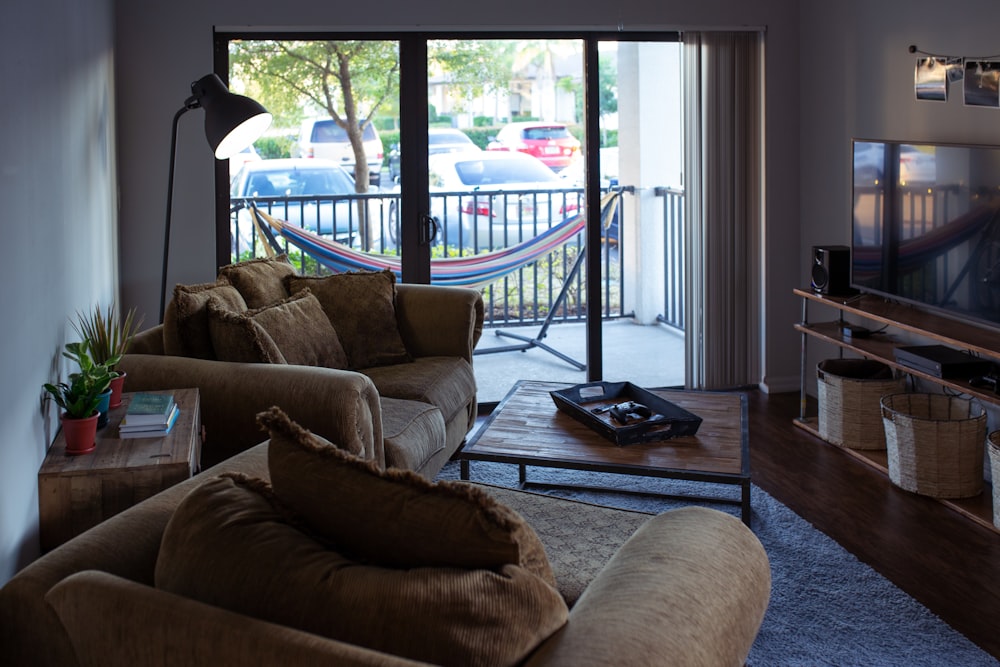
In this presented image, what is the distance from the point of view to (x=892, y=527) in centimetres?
347

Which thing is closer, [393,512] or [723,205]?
[393,512]

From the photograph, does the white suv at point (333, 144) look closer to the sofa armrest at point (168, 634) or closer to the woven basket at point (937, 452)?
the woven basket at point (937, 452)

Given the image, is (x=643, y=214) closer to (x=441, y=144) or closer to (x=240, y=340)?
(x=441, y=144)

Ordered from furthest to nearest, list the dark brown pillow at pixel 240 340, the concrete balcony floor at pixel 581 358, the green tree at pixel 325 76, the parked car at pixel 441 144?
the concrete balcony floor at pixel 581 358 < the parked car at pixel 441 144 < the green tree at pixel 325 76 < the dark brown pillow at pixel 240 340

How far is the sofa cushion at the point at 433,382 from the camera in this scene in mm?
3656

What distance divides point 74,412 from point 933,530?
8.52 feet

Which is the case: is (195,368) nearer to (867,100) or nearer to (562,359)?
(562,359)

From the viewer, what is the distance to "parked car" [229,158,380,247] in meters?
4.88

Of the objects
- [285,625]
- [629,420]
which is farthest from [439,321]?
[285,625]

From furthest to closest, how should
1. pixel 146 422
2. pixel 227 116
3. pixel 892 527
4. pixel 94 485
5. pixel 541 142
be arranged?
pixel 541 142, pixel 227 116, pixel 892 527, pixel 146 422, pixel 94 485

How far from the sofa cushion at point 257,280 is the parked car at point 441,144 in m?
1.06

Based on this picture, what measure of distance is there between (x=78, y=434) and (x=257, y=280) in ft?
4.71

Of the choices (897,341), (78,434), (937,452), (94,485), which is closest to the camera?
(94,485)

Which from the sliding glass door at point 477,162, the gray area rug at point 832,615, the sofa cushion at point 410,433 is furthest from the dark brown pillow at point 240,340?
the sliding glass door at point 477,162
